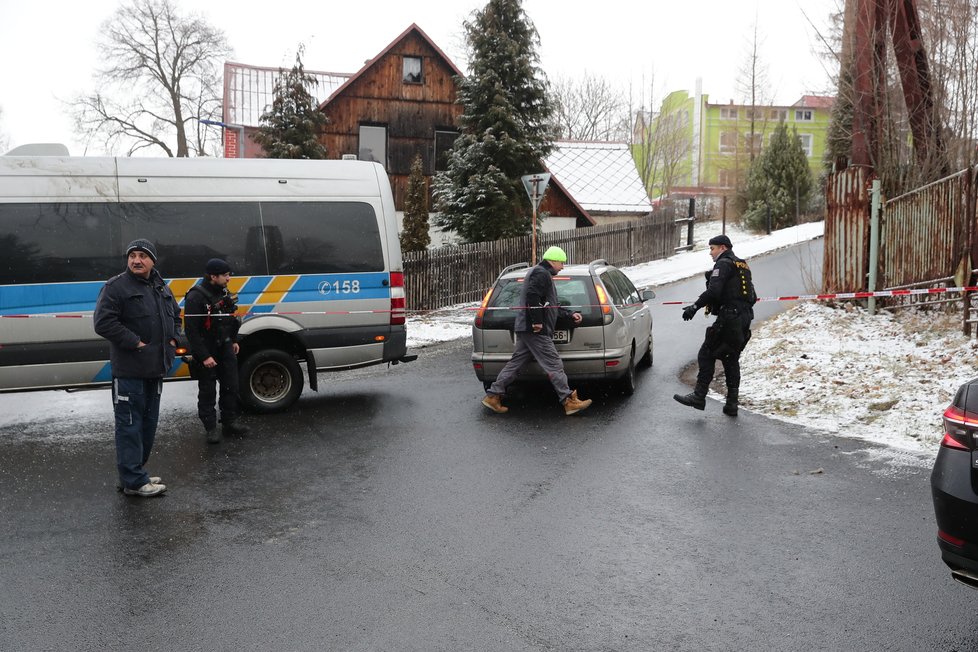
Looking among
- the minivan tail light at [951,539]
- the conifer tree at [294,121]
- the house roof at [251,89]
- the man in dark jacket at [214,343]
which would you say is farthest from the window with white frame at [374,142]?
the minivan tail light at [951,539]

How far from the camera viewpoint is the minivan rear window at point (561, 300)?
8.84 metres

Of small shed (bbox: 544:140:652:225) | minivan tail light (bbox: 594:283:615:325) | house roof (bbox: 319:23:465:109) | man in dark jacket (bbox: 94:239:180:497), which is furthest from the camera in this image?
small shed (bbox: 544:140:652:225)

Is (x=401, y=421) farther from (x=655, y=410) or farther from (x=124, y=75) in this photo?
(x=124, y=75)

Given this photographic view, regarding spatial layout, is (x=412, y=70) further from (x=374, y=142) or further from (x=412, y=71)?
(x=374, y=142)

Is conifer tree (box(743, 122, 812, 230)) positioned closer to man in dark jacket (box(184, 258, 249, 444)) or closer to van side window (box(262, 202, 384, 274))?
van side window (box(262, 202, 384, 274))

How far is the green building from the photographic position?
52.2 m

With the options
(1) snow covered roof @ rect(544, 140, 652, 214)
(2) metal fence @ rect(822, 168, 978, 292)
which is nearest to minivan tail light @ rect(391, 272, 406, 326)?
(2) metal fence @ rect(822, 168, 978, 292)

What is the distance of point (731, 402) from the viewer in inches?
326

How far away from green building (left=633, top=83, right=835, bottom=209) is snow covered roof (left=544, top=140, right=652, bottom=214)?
6.12m

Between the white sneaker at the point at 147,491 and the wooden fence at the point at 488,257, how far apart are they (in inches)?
506

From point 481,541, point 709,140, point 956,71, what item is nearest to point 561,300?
point 481,541

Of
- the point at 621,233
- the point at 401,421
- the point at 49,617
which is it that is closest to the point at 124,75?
Result: the point at 621,233

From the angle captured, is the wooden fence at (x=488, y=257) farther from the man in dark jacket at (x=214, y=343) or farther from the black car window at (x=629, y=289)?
the man in dark jacket at (x=214, y=343)

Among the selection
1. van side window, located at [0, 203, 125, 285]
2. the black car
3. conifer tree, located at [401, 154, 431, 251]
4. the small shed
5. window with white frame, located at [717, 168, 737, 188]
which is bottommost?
the black car
